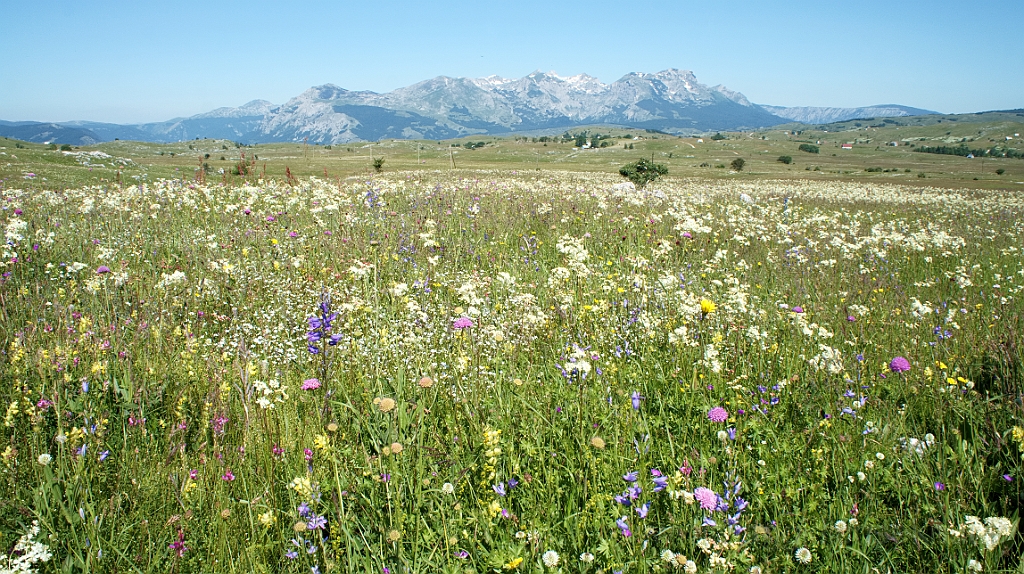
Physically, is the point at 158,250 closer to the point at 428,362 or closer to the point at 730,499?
the point at 428,362

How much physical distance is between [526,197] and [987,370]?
10.6 m

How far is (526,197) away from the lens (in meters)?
13.6

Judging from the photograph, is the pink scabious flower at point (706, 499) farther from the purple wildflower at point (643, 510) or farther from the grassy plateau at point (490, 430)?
the purple wildflower at point (643, 510)

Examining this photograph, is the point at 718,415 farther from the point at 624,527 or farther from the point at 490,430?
the point at 490,430

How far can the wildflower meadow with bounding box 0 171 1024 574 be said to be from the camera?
2160 millimetres

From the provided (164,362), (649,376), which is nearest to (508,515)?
(649,376)

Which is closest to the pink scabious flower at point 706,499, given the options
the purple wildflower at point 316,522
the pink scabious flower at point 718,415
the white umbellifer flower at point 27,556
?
the pink scabious flower at point 718,415

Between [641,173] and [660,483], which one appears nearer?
[660,483]

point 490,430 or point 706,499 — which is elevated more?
point 490,430

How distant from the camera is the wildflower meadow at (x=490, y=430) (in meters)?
2.16

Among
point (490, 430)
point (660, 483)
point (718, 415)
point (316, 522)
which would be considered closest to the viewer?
point (316, 522)

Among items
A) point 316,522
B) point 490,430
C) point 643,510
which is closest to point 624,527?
point 643,510

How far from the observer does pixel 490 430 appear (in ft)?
8.16

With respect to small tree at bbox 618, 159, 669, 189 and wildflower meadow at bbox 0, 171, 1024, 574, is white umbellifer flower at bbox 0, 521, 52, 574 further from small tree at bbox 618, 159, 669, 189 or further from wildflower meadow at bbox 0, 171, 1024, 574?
small tree at bbox 618, 159, 669, 189
